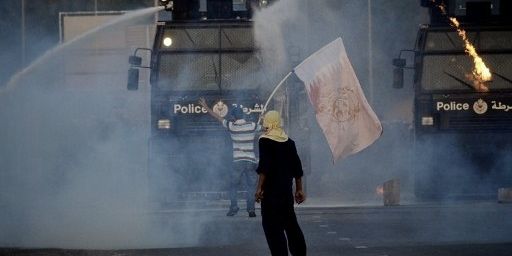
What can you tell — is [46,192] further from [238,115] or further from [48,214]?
[238,115]

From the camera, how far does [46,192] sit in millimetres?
24141

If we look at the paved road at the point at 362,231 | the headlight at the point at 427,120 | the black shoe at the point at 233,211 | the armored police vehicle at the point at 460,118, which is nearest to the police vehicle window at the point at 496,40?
the armored police vehicle at the point at 460,118

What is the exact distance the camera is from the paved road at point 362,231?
46.5 feet

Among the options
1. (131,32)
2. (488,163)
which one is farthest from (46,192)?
(131,32)

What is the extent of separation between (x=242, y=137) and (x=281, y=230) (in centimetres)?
674

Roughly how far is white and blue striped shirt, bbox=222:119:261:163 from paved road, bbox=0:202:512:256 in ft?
2.79

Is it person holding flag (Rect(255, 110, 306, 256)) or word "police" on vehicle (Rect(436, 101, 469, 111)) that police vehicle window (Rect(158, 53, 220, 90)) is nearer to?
word "police" on vehicle (Rect(436, 101, 469, 111))

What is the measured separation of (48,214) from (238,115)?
312cm

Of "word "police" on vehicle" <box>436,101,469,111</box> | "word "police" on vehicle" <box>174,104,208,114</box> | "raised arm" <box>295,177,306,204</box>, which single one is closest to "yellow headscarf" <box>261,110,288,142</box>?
"raised arm" <box>295,177,306,204</box>

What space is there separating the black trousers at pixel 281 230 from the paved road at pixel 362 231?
65.2 inches

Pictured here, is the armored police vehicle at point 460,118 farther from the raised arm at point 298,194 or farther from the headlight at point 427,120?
the raised arm at point 298,194

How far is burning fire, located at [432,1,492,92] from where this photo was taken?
21250mm

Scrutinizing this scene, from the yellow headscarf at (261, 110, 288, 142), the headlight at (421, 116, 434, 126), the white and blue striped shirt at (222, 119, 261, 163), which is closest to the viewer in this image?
the yellow headscarf at (261, 110, 288, 142)

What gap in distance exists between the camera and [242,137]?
1894 centimetres
